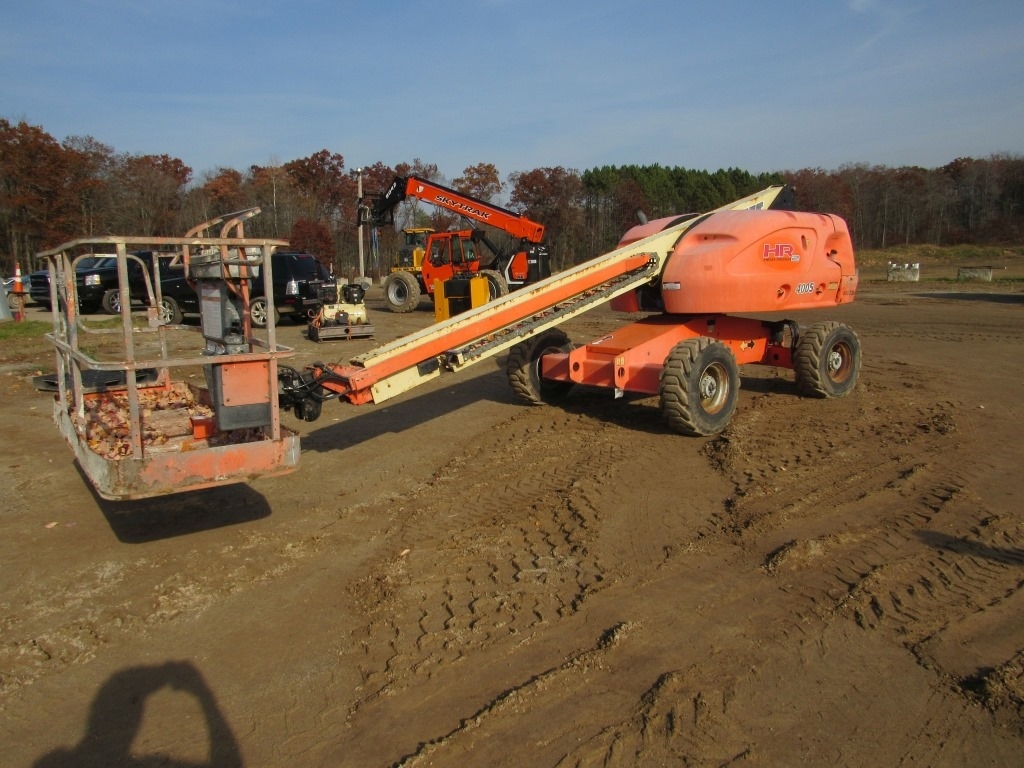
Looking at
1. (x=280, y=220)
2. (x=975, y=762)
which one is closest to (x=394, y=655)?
(x=975, y=762)

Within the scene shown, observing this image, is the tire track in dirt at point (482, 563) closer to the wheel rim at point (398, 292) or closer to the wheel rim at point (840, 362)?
the wheel rim at point (840, 362)

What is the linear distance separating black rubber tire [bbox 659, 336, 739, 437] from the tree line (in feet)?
87.0

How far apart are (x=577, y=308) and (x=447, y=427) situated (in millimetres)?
2151

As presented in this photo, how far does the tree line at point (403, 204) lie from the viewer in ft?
115

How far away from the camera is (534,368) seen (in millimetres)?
9469

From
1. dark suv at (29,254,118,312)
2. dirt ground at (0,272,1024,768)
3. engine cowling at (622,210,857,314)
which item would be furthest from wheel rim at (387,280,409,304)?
dirt ground at (0,272,1024,768)

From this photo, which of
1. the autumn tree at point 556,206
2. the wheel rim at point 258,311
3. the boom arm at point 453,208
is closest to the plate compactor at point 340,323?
the wheel rim at point 258,311

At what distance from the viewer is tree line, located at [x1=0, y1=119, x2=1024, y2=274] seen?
1383 inches

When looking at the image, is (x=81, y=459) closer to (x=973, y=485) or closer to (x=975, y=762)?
(x=975, y=762)

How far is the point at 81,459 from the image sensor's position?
200 inches

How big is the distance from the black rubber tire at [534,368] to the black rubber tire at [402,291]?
44.4 feet

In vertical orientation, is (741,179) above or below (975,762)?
above

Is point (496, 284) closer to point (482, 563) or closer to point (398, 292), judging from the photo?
point (398, 292)

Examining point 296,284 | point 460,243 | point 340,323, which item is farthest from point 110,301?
point 460,243
